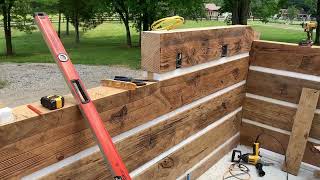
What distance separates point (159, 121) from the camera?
127 inches

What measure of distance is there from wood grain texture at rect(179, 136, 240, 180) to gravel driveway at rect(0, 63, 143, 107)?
21.6ft

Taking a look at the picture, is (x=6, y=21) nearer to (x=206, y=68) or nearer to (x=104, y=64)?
(x=104, y=64)

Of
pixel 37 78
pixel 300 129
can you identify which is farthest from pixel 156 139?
pixel 37 78

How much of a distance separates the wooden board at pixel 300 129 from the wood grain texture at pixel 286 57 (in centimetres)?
32

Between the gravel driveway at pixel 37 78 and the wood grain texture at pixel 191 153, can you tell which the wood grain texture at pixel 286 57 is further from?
the gravel driveway at pixel 37 78

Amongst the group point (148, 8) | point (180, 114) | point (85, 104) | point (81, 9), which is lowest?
point (180, 114)

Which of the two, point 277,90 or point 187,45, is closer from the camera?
point 187,45

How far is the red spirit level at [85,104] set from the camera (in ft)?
7.11

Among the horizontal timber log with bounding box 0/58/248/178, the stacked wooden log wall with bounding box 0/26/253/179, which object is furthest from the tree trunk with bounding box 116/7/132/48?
the horizontal timber log with bounding box 0/58/248/178

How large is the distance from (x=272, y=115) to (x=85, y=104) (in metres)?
3.31

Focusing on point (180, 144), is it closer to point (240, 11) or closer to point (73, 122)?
point (73, 122)

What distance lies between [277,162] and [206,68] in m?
1.94

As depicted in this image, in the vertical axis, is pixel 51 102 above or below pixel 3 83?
above

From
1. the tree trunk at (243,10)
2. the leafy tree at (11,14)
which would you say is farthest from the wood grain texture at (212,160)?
the leafy tree at (11,14)
